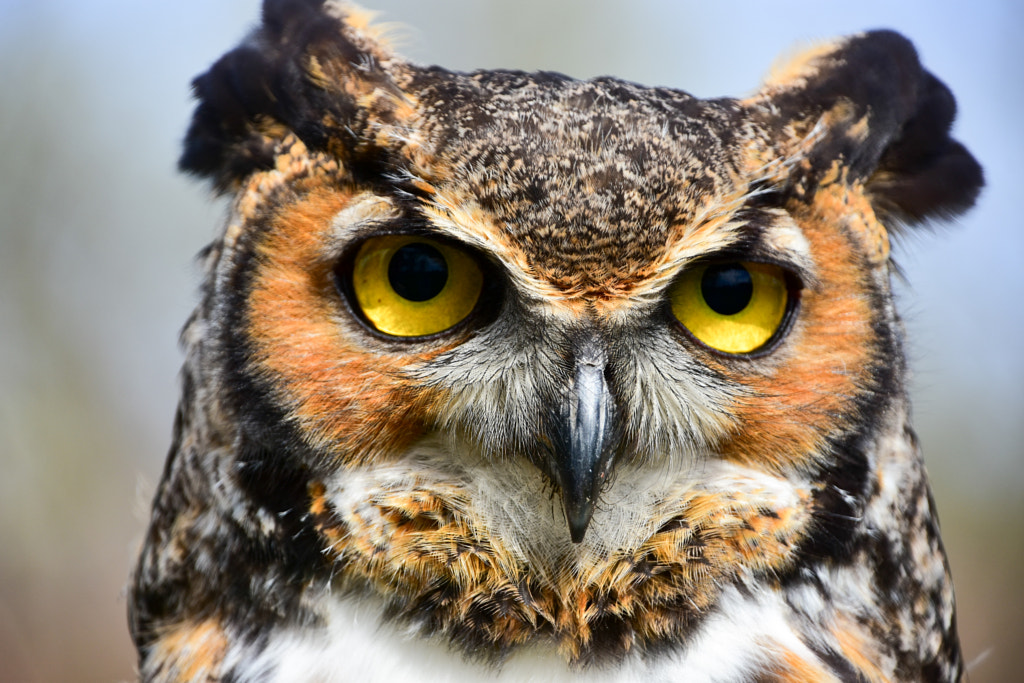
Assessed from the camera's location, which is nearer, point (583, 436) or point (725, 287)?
point (583, 436)

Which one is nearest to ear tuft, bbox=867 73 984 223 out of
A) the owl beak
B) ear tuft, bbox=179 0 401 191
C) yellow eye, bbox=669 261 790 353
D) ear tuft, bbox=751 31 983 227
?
ear tuft, bbox=751 31 983 227

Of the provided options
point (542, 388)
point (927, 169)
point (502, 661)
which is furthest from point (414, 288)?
point (927, 169)

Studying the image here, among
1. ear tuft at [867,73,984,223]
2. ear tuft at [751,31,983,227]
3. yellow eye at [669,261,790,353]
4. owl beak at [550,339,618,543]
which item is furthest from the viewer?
ear tuft at [867,73,984,223]

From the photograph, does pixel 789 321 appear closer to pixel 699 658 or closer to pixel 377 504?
pixel 699 658

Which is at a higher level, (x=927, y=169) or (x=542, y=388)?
(x=927, y=169)

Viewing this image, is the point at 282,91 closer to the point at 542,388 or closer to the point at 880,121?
the point at 542,388

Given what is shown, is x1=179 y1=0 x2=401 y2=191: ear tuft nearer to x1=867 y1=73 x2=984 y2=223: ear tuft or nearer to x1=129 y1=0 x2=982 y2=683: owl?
x1=129 y1=0 x2=982 y2=683: owl

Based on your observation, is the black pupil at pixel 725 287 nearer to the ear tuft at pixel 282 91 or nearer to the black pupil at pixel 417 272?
the black pupil at pixel 417 272
